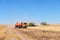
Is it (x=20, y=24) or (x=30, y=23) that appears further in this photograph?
(x=30, y=23)

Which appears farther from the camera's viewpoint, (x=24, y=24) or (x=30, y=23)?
(x=30, y=23)

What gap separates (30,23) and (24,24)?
3453 cm

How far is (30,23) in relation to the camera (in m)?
134

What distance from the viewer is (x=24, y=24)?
327 feet

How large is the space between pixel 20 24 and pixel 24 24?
116 inches

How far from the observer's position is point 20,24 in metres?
102

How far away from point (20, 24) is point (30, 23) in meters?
32.9

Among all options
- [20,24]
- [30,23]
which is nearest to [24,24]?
[20,24]

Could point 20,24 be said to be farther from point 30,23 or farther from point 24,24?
point 30,23
